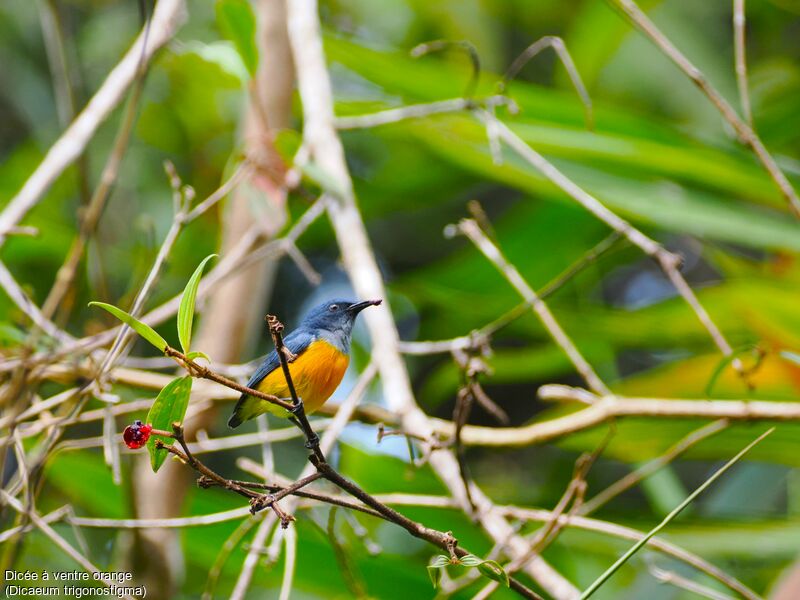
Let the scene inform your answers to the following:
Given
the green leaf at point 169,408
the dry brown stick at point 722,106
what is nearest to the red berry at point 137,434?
the green leaf at point 169,408

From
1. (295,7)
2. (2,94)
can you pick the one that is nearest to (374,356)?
(295,7)

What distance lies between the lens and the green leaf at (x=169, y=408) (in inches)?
38.5

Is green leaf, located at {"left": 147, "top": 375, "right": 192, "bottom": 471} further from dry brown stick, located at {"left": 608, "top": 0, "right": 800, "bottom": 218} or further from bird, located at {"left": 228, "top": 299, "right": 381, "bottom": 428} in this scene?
dry brown stick, located at {"left": 608, "top": 0, "right": 800, "bottom": 218}

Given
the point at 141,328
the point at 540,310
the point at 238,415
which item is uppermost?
the point at 141,328

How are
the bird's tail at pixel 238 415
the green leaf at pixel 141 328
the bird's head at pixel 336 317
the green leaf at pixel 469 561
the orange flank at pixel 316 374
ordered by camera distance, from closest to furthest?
1. the green leaf at pixel 141 328
2. the green leaf at pixel 469 561
3. the orange flank at pixel 316 374
4. the bird's tail at pixel 238 415
5. the bird's head at pixel 336 317

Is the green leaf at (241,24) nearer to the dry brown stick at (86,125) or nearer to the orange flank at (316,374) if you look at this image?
the dry brown stick at (86,125)

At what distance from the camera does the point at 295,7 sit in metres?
2.77

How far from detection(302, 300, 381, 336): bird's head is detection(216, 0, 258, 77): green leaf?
807mm

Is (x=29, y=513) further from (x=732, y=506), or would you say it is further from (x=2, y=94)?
(x=2, y=94)

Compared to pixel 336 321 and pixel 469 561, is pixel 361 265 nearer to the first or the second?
pixel 336 321

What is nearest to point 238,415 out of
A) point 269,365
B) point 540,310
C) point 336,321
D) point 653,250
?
point 269,365

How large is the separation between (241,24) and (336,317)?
90 centimetres

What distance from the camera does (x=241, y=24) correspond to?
2.27m

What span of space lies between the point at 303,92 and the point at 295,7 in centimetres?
33
